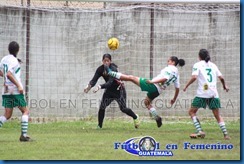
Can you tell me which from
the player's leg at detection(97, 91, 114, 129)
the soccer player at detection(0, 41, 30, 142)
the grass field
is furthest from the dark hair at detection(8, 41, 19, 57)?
the player's leg at detection(97, 91, 114, 129)

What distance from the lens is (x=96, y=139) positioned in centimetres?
980

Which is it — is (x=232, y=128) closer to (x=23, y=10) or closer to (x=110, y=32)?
(x=110, y=32)

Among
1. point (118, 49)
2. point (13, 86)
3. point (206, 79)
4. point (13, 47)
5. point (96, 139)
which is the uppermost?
point (118, 49)

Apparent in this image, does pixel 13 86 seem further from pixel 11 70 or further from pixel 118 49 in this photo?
pixel 118 49

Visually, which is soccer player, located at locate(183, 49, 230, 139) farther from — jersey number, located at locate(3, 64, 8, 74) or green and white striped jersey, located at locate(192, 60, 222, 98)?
jersey number, located at locate(3, 64, 8, 74)

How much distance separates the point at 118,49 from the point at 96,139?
4471 millimetres

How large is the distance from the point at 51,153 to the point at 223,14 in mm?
6919

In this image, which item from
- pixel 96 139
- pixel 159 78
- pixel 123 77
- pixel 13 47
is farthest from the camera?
pixel 159 78

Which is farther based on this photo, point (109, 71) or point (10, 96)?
point (109, 71)

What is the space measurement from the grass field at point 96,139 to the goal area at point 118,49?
2.08 feet

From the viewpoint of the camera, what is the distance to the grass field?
7.86 m

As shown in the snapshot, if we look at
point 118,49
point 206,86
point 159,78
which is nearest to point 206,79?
point 206,86

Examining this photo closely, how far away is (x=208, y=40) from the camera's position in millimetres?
14016

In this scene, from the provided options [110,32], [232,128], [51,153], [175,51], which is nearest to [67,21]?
[110,32]
